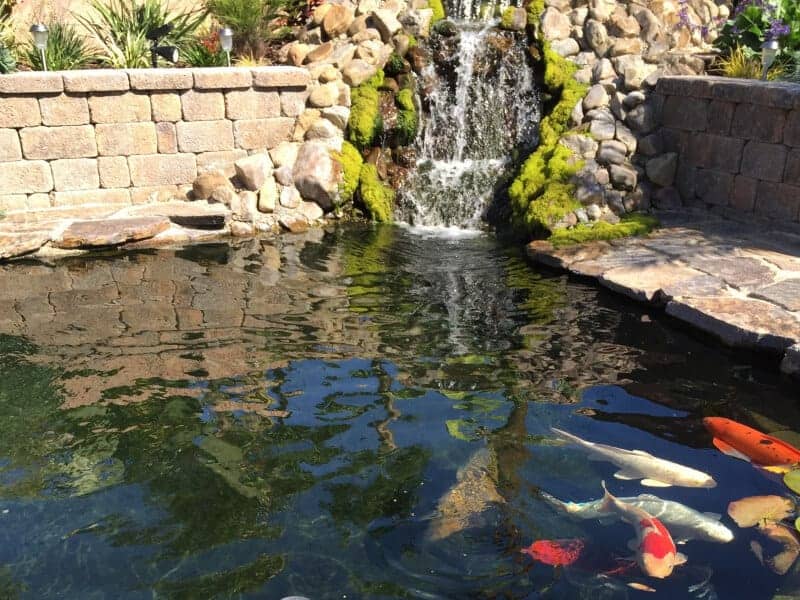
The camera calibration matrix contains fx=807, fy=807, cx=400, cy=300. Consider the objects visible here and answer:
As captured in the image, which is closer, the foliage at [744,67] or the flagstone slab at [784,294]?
the flagstone slab at [784,294]

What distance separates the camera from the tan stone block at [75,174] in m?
9.53

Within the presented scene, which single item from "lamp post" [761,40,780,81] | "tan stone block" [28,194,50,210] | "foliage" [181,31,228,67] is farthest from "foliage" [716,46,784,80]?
"tan stone block" [28,194,50,210]

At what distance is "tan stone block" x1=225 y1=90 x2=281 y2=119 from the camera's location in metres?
10.1

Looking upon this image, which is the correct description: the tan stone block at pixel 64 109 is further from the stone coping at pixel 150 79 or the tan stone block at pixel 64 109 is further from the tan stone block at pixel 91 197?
the tan stone block at pixel 91 197

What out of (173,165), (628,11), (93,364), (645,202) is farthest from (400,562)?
(628,11)

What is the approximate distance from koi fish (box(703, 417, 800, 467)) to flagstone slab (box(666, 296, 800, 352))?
4.10ft

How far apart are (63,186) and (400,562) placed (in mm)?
7514

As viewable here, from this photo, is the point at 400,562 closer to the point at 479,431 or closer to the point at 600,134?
the point at 479,431

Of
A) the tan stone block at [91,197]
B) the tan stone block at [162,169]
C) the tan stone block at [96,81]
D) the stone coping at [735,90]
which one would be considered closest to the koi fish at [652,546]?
the stone coping at [735,90]

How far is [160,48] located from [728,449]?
26.6 ft

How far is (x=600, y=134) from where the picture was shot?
9.66 metres

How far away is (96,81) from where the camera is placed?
9352mm

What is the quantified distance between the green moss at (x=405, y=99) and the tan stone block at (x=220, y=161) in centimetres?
214

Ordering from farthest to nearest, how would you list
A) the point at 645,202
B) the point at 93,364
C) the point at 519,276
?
the point at 645,202
the point at 519,276
the point at 93,364
